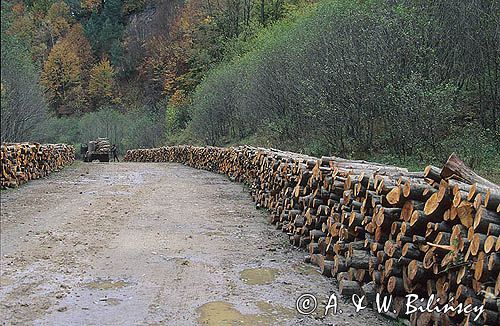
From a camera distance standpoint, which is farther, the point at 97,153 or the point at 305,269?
the point at 97,153

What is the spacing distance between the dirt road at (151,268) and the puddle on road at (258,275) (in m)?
0.01

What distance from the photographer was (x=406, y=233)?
4855mm

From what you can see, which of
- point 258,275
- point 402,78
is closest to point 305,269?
point 258,275

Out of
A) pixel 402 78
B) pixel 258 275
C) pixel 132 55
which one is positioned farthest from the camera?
pixel 132 55

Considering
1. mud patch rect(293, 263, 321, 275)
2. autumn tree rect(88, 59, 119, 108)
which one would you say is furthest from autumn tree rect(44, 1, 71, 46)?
autumn tree rect(88, 59, 119, 108)

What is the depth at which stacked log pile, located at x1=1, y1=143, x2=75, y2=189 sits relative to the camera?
14688 millimetres

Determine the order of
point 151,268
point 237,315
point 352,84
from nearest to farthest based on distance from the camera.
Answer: point 237,315 < point 151,268 < point 352,84

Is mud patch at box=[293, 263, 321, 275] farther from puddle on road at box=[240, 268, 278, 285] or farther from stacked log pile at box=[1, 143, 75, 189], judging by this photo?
stacked log pile at box=[1, 143, 75, 189]

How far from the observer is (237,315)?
5.08 metres

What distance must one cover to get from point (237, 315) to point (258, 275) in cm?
140

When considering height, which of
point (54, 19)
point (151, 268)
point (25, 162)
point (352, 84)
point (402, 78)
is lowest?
point (25, 162)

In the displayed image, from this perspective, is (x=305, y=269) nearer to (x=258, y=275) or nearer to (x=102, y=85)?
(x=258, y=275)

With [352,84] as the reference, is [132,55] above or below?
above

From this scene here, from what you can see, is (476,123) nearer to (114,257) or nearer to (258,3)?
(114,257)
